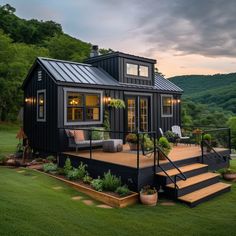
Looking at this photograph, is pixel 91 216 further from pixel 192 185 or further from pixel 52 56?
pixel 52 56

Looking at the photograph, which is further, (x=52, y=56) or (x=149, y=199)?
(x=52, y=56)

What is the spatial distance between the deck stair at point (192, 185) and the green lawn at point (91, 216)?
23cm

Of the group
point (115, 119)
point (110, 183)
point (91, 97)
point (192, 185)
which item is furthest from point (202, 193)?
point (91, 97)

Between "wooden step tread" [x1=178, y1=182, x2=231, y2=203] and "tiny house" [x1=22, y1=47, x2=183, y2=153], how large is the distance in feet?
15.2

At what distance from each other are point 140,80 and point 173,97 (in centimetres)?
236

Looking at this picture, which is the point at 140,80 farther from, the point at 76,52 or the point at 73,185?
the point at 76,52

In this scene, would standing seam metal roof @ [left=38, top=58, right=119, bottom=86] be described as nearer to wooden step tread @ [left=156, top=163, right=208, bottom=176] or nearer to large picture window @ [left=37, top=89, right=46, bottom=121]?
large picture window @ [left=37, top=89, right=46, bottom=121]

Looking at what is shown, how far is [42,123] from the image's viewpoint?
977 centimetres

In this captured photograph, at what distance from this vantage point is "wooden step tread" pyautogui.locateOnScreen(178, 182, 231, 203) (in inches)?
234

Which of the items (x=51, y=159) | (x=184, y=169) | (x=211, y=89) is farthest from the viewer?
(x=211, y=89)

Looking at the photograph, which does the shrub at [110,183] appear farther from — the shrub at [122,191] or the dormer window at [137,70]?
the dormer window at [137,70]

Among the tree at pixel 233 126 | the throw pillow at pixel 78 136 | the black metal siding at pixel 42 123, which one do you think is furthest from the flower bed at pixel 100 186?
the tree at pixel 233 126

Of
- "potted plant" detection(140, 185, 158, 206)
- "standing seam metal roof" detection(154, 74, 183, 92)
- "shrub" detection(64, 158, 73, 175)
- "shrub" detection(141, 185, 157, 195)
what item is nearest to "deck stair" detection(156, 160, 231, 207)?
"shrub" detection(141, 185, 157, 195)

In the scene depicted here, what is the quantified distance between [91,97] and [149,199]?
516 centimetres
